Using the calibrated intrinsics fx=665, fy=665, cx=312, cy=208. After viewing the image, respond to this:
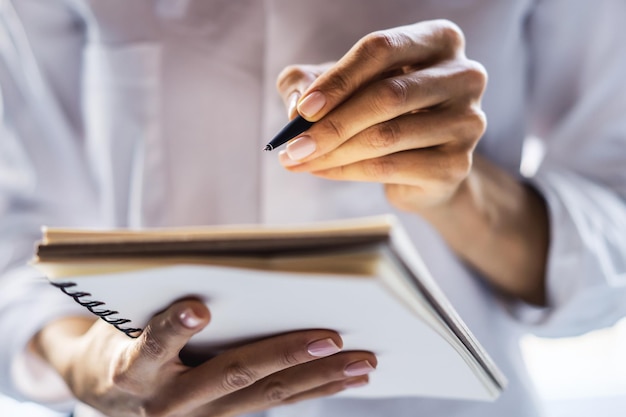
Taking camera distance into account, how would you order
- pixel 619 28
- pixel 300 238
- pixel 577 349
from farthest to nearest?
pixel 577 349
pixel 619 28
pixel 300 238

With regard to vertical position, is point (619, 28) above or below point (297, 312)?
above

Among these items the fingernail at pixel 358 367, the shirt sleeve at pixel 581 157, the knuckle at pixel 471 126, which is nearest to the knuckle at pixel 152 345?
the fingernail at pixel 358 367

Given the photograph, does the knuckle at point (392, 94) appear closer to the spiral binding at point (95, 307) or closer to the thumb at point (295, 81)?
the thumb at point (295, 81)

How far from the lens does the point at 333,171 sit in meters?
0.50

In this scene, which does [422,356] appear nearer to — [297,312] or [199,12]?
[297,312]

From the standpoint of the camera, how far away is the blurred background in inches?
35.3

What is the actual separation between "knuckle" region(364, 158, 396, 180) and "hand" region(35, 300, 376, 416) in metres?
0.13

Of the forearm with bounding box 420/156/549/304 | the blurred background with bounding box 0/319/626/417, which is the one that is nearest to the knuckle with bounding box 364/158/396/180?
the forearm with bounding box 420/156/549/304

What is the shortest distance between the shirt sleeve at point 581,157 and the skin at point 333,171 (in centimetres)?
12

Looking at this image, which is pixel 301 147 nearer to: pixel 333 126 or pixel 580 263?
pixel 333 126

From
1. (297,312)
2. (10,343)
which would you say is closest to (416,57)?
(297,312)

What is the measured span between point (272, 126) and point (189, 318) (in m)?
0.32

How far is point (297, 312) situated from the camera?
37 centimetres

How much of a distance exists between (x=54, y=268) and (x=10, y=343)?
38 cm
